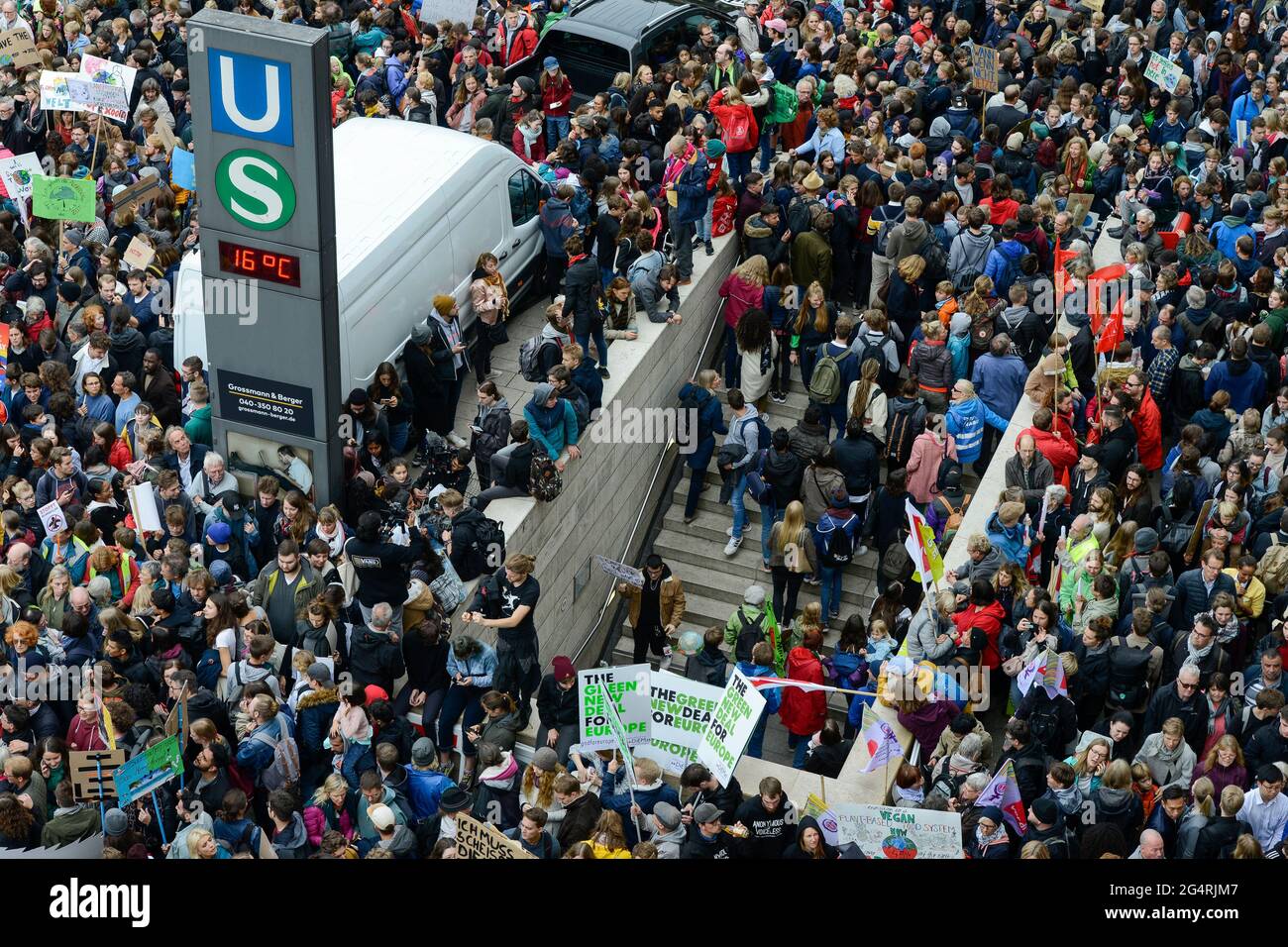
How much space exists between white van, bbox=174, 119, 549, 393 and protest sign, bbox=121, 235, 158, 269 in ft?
4.47

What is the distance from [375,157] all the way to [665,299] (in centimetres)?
321

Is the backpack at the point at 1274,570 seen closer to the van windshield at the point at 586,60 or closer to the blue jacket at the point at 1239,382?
the blue jacket at the point at 1239,382

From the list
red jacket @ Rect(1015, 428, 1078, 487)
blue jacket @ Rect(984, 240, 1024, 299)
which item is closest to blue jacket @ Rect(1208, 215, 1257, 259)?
blue jacket @ Rect(984, 240, 1024, 299)

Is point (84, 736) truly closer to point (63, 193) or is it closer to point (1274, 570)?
point (63, 193)

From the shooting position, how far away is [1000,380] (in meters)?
18.7

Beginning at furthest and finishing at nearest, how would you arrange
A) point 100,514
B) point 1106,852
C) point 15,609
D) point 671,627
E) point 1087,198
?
point 1087,198 → point 671,627 → point 100,514 → point 15,609 → point 1106,852

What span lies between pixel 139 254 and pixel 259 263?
369 centimetres

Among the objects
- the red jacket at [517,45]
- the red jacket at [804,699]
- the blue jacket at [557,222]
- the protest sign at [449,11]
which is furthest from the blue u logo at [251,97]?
the protest sign at [449,11]

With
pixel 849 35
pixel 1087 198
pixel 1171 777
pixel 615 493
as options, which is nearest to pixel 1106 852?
pixel 1171 777

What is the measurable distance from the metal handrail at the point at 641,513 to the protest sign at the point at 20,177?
7.27m

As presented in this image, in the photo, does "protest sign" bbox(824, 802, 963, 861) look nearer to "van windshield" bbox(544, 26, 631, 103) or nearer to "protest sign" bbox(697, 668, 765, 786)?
"protest sign" bbox(697, 668, 765, 786)

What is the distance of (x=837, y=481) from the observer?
18234 mm

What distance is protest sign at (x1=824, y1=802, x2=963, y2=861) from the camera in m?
13.3
